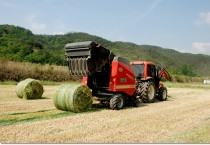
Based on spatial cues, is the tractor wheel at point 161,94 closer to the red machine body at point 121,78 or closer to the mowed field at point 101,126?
the red machine body at point 121,78

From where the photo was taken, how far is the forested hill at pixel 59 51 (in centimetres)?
4594

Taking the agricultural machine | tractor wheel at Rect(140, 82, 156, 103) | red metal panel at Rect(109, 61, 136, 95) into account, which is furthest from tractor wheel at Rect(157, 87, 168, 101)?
red metal panel at Rect(109, 61, 136, 95)

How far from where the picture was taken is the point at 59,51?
7269cm

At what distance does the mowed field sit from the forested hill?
26.4 m

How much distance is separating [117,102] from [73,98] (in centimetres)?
221

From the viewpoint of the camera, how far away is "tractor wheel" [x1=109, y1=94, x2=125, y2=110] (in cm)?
1191

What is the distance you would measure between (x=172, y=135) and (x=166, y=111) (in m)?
4.27

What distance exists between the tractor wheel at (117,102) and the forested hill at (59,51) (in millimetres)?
25312

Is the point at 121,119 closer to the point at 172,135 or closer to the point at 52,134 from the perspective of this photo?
the point at 172,135

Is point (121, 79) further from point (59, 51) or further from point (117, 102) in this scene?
point (59, 51)

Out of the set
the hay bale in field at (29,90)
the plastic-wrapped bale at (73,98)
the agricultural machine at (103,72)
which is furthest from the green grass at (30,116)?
the hay bale in field at (29,90)

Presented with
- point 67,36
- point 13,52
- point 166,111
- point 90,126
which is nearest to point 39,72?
point 13,52

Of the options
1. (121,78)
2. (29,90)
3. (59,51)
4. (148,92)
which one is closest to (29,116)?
(121,78)

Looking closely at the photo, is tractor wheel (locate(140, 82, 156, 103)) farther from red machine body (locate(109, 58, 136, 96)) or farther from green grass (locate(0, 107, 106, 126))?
green grass (locate(0, 107, 106, 126))
